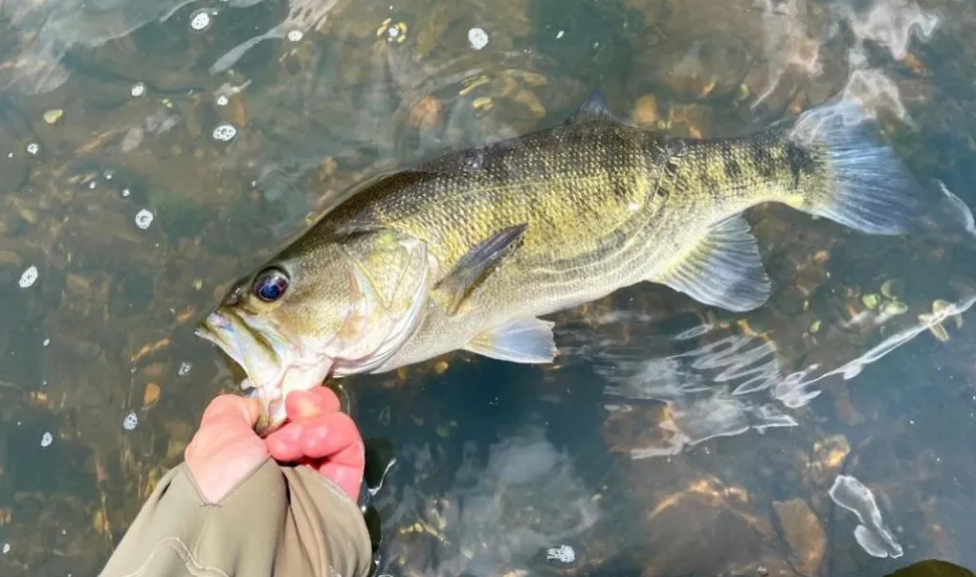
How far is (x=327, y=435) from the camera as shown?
9.87 ft

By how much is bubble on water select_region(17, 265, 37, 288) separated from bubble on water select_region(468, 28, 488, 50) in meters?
2.84

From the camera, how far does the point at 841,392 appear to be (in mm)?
4227

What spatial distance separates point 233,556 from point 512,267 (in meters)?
1.54

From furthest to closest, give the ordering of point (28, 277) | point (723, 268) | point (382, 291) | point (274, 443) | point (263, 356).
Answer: point (28, 277) → point (723, 268) → point (382, 291) → point (263, 356) → point (274, 443)

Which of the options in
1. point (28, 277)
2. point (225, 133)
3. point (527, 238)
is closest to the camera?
point (527, 238)

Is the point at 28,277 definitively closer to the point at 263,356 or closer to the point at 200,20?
the point at 200,20

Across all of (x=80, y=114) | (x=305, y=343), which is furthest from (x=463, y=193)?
(x=80, y=114)

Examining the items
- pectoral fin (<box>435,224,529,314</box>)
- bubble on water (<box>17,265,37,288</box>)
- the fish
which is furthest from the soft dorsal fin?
bubble on water (<box>17,265,37,288</box>)

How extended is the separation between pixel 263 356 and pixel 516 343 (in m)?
1.09

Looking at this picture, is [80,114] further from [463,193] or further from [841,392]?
[841,392]

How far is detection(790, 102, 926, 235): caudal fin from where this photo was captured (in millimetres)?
3758

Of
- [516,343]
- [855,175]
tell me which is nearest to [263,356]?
[516,343]

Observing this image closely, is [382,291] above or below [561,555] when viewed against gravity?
above

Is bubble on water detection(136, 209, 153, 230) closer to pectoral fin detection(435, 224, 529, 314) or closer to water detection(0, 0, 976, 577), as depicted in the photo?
water detection(0, 0, 976, 577)
